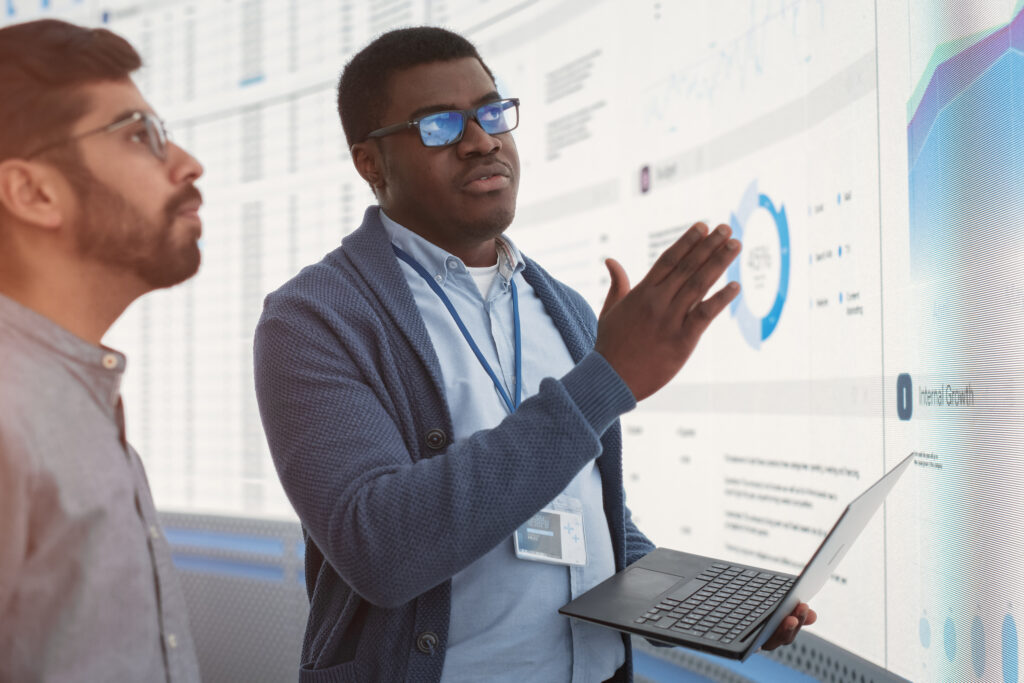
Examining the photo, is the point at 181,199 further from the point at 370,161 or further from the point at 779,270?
the point at 779,270

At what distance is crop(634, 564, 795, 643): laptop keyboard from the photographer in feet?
3.36

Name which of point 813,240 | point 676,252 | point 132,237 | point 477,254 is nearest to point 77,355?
point 132,237

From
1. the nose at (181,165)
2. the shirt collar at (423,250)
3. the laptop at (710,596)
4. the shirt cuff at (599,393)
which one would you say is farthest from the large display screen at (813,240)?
the nose at (181,165)

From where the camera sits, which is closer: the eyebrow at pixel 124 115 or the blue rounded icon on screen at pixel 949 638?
the eyebrow at pixel 124 115

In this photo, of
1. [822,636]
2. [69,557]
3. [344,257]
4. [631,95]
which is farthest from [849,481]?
[69,557]

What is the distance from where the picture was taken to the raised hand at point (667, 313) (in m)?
0.93

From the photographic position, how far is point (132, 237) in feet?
2.45

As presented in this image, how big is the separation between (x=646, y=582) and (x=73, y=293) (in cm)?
80

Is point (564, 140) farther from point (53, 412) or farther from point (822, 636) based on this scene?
point (53, 412)

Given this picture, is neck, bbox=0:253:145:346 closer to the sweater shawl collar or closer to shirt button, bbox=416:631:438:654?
the sweater shawl collar

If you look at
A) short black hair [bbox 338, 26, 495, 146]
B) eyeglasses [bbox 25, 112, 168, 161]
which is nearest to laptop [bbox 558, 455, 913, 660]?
eyeglasses [bbox 25, 112, 168, 161]

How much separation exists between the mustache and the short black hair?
608 mm

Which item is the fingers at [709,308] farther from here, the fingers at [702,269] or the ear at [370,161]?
the ear at [370,161]

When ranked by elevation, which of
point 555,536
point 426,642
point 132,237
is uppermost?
point 132,237
